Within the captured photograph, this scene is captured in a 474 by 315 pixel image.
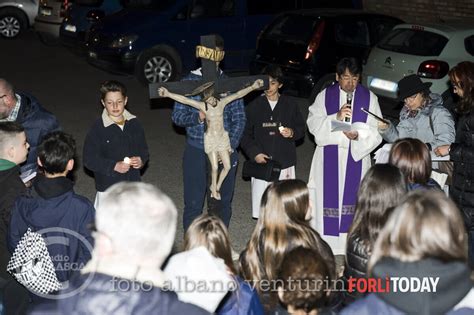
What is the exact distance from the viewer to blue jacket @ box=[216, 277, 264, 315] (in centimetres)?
421

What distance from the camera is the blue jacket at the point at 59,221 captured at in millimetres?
5109

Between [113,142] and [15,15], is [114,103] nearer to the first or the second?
[113,142]

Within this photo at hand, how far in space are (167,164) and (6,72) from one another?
23.0 feet

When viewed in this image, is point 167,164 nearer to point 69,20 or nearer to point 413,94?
point 413,94

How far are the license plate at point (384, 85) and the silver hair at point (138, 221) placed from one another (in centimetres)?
879

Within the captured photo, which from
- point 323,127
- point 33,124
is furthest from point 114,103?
point 323,127

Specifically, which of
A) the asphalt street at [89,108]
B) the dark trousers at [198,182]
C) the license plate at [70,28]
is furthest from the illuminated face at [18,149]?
the license plate at [70,28]

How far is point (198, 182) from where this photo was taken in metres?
7.50

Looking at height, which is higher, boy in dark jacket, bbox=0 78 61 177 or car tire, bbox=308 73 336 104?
boy in dark jacket, bbox=0 78 61 177

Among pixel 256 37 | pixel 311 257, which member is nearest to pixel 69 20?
pixel 256 37

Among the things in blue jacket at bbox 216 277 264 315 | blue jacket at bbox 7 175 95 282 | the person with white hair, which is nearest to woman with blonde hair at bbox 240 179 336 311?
blue jacket at bbox 216 277 264 315

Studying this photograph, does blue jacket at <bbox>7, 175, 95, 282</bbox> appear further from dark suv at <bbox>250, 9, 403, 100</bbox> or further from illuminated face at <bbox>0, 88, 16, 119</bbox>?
dark suv at <bbox>250, 9, 403, 100</bbox>

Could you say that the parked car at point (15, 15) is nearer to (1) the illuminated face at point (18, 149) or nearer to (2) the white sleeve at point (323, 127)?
(2) the white sleeve at point (323, 127)

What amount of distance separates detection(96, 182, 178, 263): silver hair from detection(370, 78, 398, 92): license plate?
8.79 m
